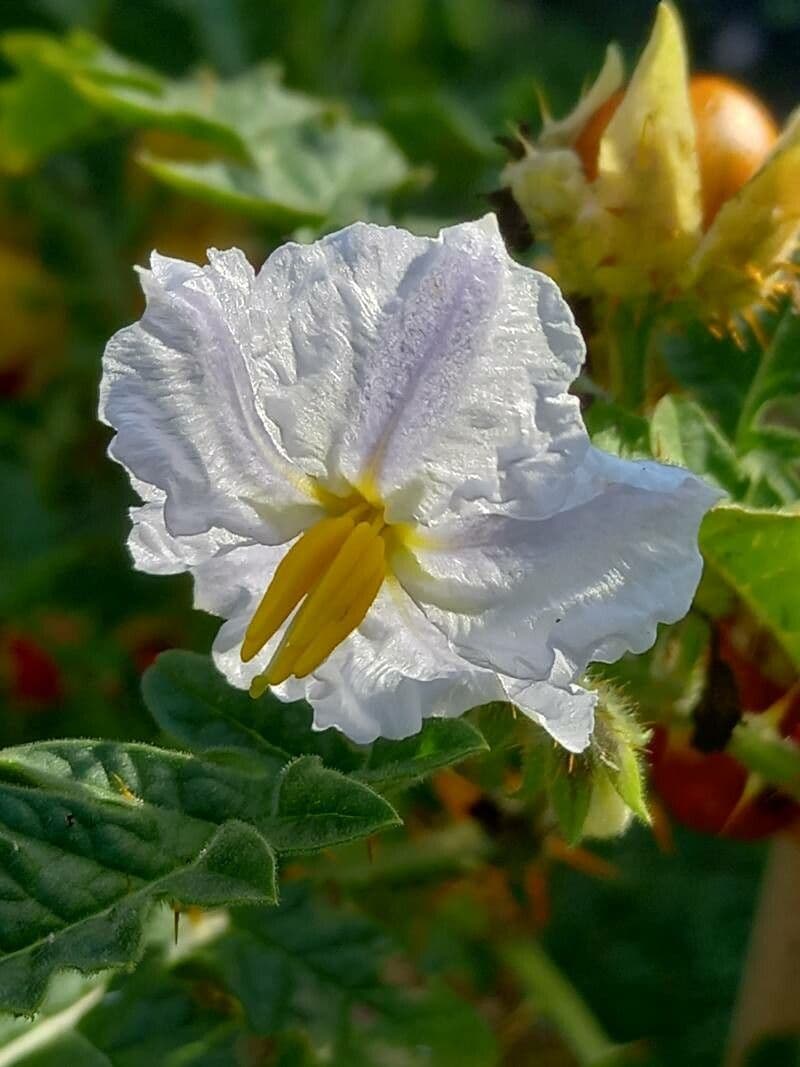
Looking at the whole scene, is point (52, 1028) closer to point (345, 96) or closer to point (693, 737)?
point (693, 737)

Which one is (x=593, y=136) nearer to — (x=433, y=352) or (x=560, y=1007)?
(x=433, y=352)

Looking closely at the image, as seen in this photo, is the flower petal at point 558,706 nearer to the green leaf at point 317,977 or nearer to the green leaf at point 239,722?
the green leaf at point 239,722

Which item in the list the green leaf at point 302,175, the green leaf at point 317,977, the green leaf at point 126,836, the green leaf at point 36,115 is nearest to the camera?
the green leaf at point 126,836

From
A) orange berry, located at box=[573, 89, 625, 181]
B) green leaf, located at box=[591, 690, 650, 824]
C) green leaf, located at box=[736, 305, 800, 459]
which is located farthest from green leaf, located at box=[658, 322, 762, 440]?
green leaf, located at box=[591, 690, 650, 824]

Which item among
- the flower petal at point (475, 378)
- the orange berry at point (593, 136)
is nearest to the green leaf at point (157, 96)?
the orange berry at point (593, 136)

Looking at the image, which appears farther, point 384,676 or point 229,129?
point 229,129

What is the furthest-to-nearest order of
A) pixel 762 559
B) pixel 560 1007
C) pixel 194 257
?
pixel 194 257, pixel 560 1007, pixel 762 559

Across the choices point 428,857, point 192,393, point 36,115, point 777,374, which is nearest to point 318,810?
point 192,393
